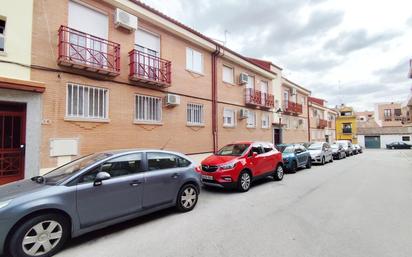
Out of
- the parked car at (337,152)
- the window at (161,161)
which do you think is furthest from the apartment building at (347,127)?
the window at (161,161)

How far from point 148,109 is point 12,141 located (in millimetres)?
4446

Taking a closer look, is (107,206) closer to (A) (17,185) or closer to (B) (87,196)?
(B) (87,196)

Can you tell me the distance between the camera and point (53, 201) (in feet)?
11.3

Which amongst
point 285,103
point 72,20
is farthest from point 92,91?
point 285,103

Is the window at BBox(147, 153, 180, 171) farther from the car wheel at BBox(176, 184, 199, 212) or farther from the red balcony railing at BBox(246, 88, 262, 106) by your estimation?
the red balcony railing at BBox(246, 88, 262, 106)

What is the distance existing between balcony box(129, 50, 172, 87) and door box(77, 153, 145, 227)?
185 inches

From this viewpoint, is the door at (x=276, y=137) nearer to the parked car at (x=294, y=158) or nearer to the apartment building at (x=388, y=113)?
the parked car at (x=294, y=158)

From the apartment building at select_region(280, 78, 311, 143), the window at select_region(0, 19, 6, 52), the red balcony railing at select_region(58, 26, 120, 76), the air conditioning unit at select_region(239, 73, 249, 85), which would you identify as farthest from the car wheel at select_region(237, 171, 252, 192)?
the apartment building at select_region(280, 78, 311, 143)

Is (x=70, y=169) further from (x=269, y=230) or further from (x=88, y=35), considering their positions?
(x=88, y=35)

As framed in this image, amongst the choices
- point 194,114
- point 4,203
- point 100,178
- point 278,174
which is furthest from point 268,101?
point 4,203

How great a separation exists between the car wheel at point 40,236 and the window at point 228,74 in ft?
37.9

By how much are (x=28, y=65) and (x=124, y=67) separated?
2931 mm

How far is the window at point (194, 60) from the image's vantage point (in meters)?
11.4

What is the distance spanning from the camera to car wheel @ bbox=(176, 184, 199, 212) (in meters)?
5.31
